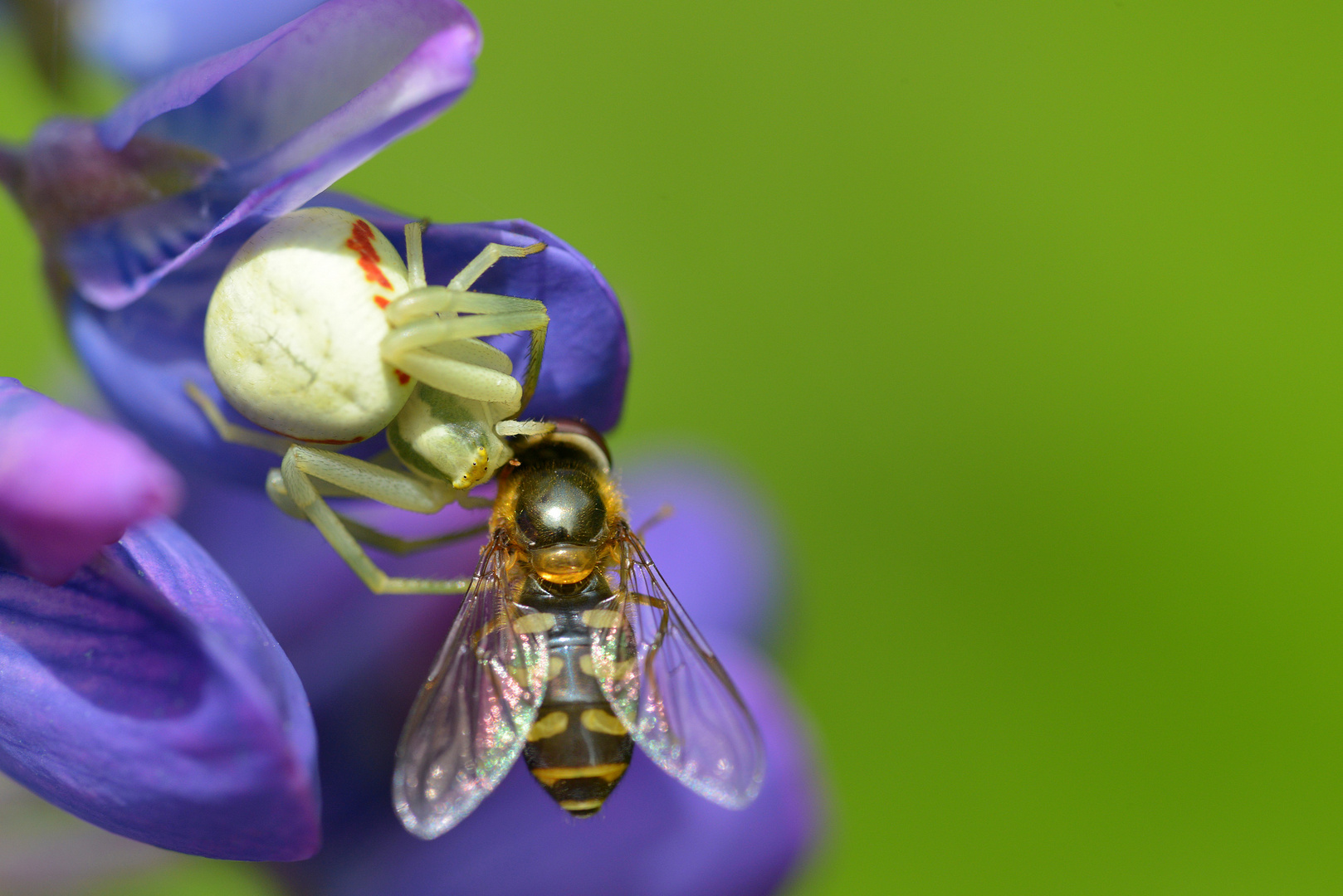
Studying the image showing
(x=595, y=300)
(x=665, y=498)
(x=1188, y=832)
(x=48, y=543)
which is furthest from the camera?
(x=1188, y=832)

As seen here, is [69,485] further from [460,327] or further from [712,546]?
[712,546]

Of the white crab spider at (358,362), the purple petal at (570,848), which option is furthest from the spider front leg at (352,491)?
the purple petal at (570,848)

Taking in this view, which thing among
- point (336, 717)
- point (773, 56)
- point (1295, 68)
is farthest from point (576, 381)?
point (1295, 68)

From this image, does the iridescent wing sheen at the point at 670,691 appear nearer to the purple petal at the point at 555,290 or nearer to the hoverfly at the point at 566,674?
the hoverfly at the point at 566,674

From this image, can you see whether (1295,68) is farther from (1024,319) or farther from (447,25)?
(447,25)

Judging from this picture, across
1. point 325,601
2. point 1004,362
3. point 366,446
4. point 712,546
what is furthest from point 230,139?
point 1004,362

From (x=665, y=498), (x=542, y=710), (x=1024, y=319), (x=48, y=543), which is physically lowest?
(x=1024, y=319)
